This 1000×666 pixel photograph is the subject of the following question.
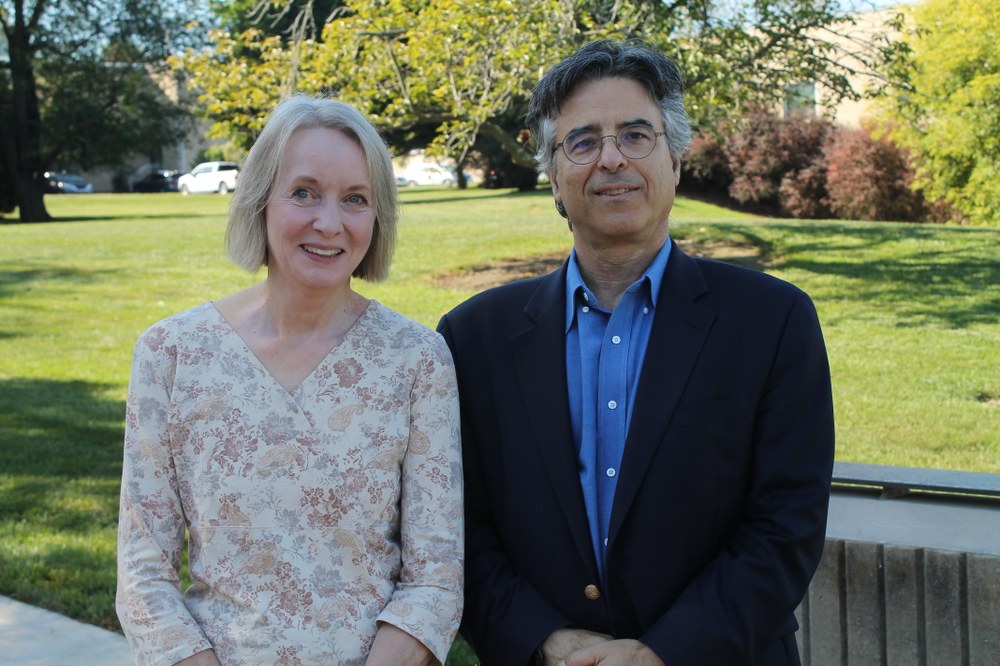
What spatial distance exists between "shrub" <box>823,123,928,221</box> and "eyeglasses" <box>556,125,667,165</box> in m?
25.4

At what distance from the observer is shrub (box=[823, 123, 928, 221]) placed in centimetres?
2617

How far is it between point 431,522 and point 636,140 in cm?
103

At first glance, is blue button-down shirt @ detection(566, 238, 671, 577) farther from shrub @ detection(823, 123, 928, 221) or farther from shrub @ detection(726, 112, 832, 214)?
shrub @ detection(726, 112, 832, 214)

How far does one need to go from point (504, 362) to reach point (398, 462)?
1.21 ft

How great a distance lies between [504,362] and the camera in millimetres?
2566

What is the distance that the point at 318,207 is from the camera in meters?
2.40

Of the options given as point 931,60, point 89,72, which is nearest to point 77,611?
point 931,60

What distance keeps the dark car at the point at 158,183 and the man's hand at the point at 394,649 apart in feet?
190

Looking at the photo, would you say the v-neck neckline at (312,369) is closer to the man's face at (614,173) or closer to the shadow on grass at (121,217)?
the man's face at (614,173)

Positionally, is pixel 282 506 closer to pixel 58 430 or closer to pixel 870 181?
pixel 58 430

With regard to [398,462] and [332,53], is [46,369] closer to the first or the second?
[332,53]

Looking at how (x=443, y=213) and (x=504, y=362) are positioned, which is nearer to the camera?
(x=504, y=362)

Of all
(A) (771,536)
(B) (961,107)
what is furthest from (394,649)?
(B) (961,107)

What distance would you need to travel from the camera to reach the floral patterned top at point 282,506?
2.31 m
